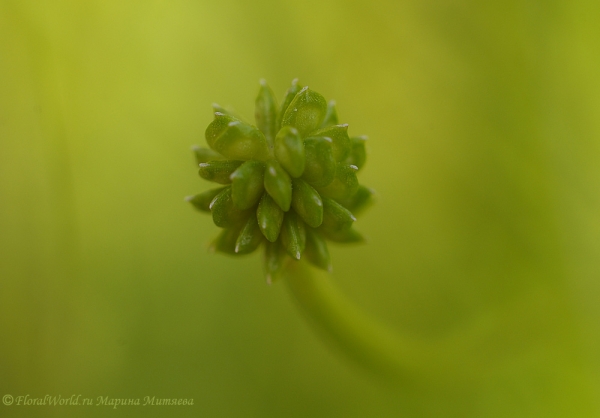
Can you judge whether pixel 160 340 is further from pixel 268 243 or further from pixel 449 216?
pixel 449 216

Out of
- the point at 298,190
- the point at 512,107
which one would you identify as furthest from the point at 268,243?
the point at 512,107

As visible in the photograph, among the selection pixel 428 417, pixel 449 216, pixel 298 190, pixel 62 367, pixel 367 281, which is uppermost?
pixel 298 190

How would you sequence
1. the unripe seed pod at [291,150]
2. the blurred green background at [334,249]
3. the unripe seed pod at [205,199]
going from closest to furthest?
1. the unripe seed pod at [291,150]
2. the unripe seed pod at [205,199]
3. the blurred green background at [334,249]

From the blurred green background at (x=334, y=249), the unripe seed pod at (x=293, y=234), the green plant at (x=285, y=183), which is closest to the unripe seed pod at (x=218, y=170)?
the green plant at (x=285, y=183)

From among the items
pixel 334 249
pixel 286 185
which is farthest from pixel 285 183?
pixel 334 249

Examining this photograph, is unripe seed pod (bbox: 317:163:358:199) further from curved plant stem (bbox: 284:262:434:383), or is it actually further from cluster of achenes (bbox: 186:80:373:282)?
curved plant stem (bbox: 284:262:434:383)

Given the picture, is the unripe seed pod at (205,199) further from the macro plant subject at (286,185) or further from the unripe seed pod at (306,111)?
the unripe seed pod at (306,111)
